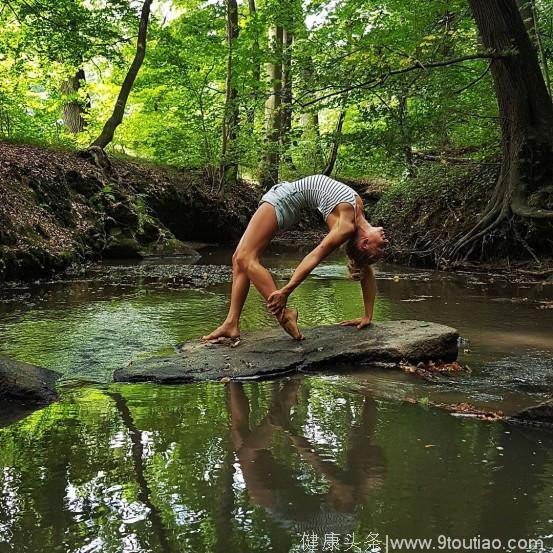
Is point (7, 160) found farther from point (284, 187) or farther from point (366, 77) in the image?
point (284, 187)

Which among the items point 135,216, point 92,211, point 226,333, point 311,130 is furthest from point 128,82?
point 226,333

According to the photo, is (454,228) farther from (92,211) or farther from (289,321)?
(289,321)

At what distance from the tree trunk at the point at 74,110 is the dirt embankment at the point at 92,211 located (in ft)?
20.1

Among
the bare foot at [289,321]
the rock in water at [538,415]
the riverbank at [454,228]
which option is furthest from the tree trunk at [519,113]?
the rock in water at [538,415]

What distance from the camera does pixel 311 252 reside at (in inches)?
176

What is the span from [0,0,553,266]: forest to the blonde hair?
474 centimetres

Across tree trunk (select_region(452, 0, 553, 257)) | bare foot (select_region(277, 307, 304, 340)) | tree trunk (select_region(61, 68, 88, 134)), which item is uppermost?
tree trunk (select_region(61, 68, 88, 134))

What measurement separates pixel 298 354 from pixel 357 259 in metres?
0.88

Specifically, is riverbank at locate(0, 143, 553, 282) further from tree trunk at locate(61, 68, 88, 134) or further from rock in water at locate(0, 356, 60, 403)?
tree trunk at locate(61, 68, 88, 134)

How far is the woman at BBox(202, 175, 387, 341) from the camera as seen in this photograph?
4.34 metres

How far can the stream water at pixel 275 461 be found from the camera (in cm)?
184

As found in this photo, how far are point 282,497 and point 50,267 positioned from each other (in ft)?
25.7

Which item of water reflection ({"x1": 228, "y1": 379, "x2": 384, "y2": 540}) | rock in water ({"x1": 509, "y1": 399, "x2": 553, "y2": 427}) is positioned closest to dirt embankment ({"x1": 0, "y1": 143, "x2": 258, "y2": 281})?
water reflection ({"x1": 228, "y1": 379, "x2": 384, "y2": 540})

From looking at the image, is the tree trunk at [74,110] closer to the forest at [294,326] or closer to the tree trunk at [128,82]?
the forest at [294,326]
